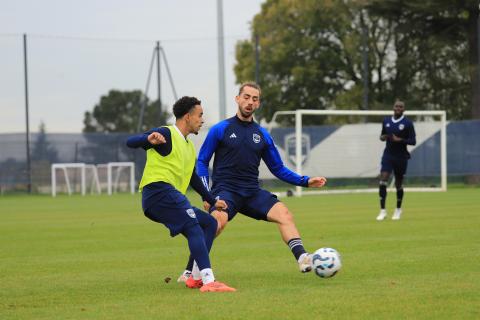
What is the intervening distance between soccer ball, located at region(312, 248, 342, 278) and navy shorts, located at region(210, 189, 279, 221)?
2.73 feet

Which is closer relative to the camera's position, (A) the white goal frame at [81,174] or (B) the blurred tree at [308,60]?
(A) the white goal frame at [81,174]

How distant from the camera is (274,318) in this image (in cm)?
724

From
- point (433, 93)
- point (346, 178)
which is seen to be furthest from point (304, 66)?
point (346, 178)

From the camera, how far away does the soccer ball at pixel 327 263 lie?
9.43 meters

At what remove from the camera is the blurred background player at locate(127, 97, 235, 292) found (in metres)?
9.10

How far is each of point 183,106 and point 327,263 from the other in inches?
77.2

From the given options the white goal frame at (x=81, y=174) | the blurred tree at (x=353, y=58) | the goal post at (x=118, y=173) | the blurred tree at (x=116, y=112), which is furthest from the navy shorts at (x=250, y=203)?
the blurred tree at (x=116, y=112)

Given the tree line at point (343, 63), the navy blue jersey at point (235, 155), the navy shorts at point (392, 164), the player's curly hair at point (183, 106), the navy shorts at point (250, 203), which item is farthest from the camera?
the tree line at point (343, 63)

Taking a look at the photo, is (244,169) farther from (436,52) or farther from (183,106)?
(436,52)

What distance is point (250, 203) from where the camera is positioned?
1018 cm

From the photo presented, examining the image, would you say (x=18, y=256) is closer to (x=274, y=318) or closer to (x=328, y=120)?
(x=274, y=318)

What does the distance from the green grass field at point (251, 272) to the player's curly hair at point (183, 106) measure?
1.61 m

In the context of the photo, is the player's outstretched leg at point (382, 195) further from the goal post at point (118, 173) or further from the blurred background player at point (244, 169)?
the goal post at point (118, 173)

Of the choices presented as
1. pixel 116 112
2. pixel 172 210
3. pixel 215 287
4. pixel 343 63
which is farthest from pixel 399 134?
pixel 116 112
